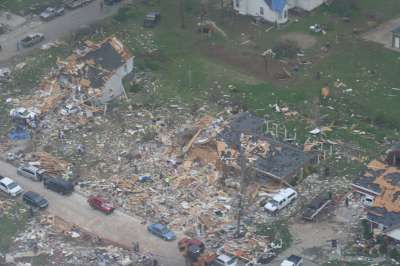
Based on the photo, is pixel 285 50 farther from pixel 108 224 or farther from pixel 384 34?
pixel 108 224

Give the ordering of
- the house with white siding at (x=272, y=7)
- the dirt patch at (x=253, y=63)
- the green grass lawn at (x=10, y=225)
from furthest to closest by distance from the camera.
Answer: the house with white siding at (x=272, y=7), the dirt patch at (x=253, y=63), the green grass lawn at (x=10, y=225)

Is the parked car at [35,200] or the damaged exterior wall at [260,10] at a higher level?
the damaged exterior wall at [260,10]

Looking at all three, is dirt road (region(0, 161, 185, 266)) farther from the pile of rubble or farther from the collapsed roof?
the collapsed roof

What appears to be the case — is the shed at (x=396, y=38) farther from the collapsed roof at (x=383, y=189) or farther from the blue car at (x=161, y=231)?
the blue car at (x=161, y=231)

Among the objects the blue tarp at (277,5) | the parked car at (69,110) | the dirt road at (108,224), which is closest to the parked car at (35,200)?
the dirt road at (108,224)

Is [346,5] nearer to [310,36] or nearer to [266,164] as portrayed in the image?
[310,36]

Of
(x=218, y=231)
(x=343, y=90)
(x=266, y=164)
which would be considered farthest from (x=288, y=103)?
(x=218, y=231)
